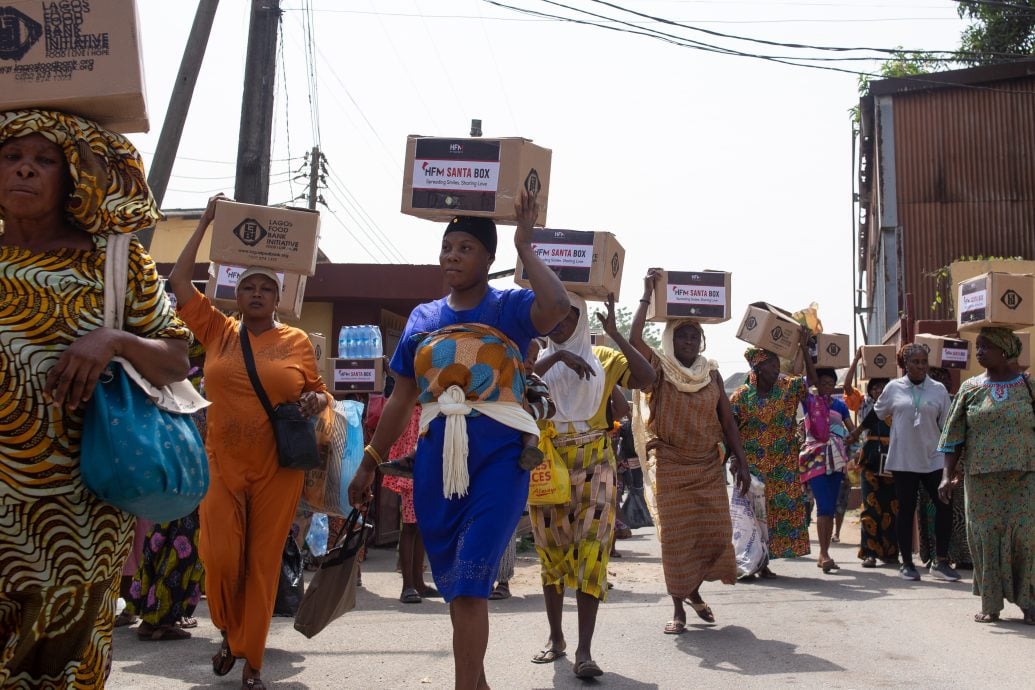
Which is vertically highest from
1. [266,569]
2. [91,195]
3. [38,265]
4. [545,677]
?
[91,195]

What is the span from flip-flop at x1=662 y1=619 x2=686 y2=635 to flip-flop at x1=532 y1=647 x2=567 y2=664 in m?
1.31

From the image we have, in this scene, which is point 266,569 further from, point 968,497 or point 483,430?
point 968,497

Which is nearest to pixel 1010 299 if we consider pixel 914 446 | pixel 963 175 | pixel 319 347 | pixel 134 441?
pixel 914 446

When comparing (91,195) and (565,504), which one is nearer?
(91,195)

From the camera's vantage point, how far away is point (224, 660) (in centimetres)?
621

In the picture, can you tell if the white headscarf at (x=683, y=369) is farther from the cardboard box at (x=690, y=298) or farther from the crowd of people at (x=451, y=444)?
the cardboard box at (x=690, y=298)

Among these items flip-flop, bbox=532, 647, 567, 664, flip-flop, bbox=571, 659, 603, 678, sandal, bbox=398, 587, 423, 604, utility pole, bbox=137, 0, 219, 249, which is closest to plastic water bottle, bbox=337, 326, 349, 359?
utility pole, bbox=137, 0, 219, 249

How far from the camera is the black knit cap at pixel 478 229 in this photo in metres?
5.21

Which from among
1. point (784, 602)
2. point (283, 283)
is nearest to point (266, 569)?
point (283, 283)

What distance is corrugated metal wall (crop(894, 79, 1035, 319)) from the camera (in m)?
27.1

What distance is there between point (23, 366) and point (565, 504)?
4.11m

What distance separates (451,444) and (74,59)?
2.04 m

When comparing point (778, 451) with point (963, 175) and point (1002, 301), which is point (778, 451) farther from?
point (963, 175)

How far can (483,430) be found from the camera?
4.91m
